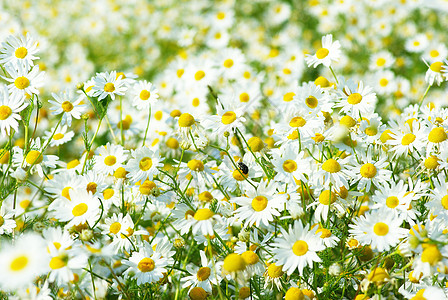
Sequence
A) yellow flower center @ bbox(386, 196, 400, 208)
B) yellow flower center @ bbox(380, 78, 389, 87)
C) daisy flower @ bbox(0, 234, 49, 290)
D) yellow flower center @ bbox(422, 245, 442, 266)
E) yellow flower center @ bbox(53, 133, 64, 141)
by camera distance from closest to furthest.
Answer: daisy flower @ bbox(0, 234, 49, 290)
yellow flower center @ bbox(422, 245, 442, 266)
yellow flower center @ bbox(386, 196, 400, 208)
yellow flower center @ bbox(53, 133, 64, 141)
yellow flower center @ bbox(380, 78, 389, 87)

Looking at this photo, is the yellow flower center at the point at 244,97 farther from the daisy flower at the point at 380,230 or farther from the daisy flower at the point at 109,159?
the daisy flower at the point at 380,230

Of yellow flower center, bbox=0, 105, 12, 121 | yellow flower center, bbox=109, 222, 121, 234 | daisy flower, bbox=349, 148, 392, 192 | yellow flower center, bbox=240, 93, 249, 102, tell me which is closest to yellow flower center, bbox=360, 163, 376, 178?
daisy flower, bbox=349, 148, 392, 192

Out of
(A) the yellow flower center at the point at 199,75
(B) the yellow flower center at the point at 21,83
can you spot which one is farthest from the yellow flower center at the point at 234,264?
(A) the yellow flower center at the point at 199,75

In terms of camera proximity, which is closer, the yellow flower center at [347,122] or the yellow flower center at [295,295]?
the yellow flower center at [295,295]

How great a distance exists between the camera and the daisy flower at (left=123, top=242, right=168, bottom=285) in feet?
6.25

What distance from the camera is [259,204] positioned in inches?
72.9

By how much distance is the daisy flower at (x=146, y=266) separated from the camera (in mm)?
1904

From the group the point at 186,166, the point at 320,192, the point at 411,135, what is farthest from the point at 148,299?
the point at 411,135

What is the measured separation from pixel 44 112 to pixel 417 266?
3884 mm

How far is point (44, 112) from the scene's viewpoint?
174 inches

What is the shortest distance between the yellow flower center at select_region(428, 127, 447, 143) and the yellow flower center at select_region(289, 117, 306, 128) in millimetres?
566

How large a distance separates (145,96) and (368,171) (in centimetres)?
136

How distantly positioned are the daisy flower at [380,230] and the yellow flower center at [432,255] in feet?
0.67

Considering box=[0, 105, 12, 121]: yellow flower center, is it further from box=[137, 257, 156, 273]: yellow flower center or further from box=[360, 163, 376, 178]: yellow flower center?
box=[360, 163, 376, 178]: yellow flower center
